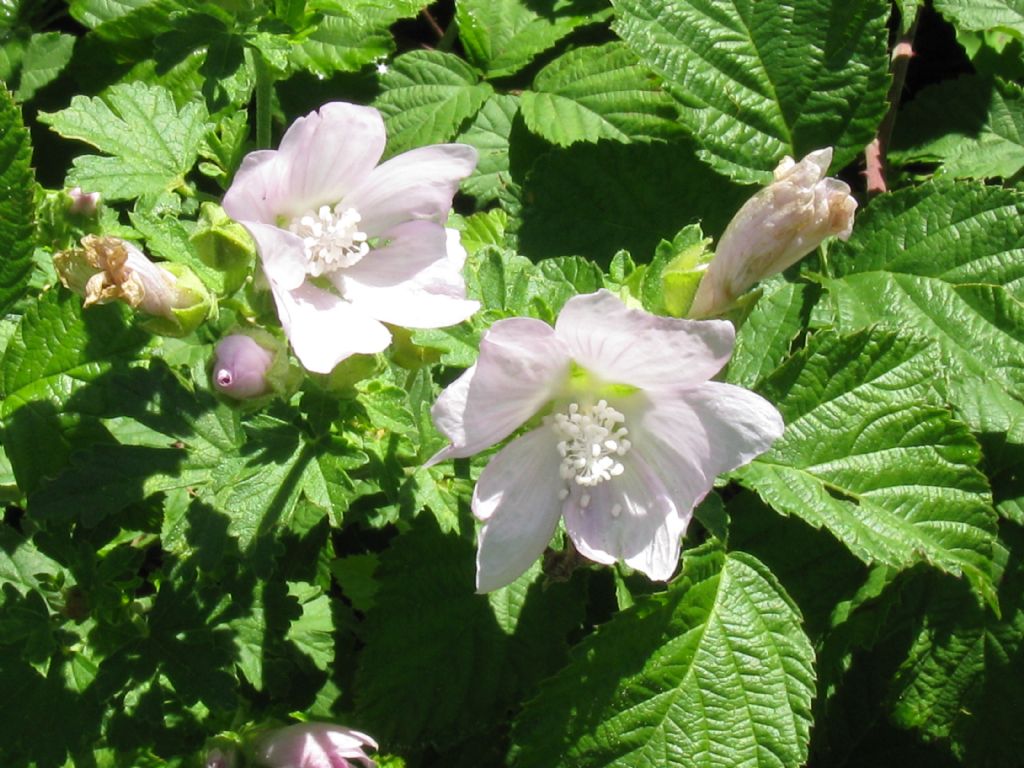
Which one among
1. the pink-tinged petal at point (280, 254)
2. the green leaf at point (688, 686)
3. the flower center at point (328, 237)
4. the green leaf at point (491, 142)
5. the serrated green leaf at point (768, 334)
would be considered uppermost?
the pink-tinged petal at point (280, 254)

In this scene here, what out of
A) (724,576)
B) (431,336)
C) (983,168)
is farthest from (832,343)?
(983,168)

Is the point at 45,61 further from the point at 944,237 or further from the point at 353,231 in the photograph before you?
the point at 944,237

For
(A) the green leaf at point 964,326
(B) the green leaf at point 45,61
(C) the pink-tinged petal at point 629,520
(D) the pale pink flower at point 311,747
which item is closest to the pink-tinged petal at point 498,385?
(C) the pink-tinged petal at point 629,520

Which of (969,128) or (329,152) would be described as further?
(969,128)

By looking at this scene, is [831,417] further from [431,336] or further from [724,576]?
[431,336]

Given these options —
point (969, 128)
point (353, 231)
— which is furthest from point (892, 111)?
point (353, 231)

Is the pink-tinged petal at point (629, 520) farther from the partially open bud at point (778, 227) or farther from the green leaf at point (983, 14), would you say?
the green leaf at point (983, 14)

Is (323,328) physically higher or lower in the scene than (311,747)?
higher
